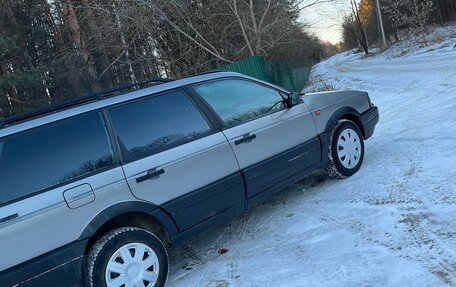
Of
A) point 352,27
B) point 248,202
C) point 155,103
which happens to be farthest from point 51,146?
point 352,27

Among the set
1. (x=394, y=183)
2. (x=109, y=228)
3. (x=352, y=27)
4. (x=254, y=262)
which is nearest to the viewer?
(x=109, y=228)

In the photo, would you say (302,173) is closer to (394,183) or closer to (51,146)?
(394,183)

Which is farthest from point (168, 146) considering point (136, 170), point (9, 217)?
point (9, 217)

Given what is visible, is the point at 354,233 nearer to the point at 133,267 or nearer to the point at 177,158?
the point at 177,158

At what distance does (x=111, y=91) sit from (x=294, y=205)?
2445mm

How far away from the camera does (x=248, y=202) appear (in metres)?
4.49

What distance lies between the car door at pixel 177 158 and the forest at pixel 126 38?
11.2 metres

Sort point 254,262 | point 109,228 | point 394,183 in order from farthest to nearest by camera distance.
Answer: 1. point 394,183
2. point 254,262
3. point 109,228

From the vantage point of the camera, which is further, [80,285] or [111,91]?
[111,91]

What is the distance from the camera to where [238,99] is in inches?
189

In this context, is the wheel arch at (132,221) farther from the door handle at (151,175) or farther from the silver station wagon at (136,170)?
the door handle at (151,175)

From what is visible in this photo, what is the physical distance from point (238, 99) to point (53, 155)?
2057 mm

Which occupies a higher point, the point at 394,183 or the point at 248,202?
the point at 248,202

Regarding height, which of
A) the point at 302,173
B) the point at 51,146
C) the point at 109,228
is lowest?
the point at 302,173
